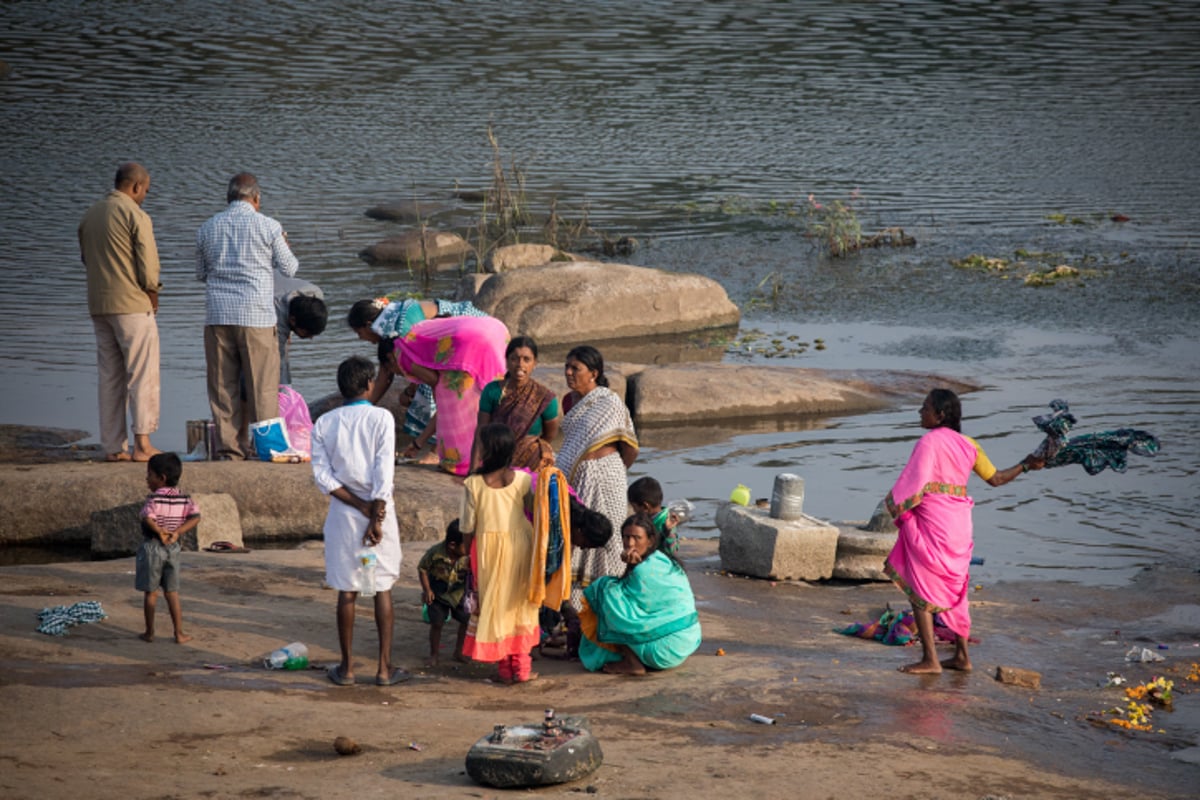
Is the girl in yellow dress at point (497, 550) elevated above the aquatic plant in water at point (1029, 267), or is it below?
below

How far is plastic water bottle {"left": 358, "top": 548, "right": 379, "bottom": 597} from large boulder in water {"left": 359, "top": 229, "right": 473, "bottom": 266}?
11292 mm

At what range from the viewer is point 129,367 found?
32.6 feet

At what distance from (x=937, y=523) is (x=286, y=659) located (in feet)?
10.00

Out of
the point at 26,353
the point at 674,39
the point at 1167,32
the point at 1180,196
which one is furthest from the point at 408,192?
the point at 1167,32

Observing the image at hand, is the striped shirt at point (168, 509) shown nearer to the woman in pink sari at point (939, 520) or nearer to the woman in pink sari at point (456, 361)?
the woman in pink sari at point (456, 361)

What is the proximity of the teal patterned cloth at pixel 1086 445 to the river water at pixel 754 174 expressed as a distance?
6.24 feet

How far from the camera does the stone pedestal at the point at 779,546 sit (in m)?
9.23

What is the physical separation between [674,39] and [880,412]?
71.6 ft

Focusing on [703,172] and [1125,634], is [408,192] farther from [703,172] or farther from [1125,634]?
[1125,634]

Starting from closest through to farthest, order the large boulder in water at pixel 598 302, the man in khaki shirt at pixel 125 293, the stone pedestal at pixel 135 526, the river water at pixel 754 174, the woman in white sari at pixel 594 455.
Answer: the woman in white sari at pixel 594 455
the stone pedestal at pixel 135 526
the man in khaki shirt at pixel 125 293
the river water at pixel 754 174
the large boulder in water at pixel 598 302

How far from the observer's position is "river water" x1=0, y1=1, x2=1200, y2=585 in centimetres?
1245

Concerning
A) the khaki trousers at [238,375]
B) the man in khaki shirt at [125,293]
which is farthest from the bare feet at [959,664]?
the man in khaki shirt at [125,293]

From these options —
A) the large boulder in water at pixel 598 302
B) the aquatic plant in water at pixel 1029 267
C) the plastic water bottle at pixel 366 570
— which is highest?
the aquatic plant in water at pixel 1029 267

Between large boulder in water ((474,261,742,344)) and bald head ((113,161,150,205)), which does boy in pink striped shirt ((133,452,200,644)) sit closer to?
bald head ((113,161,150,205))
